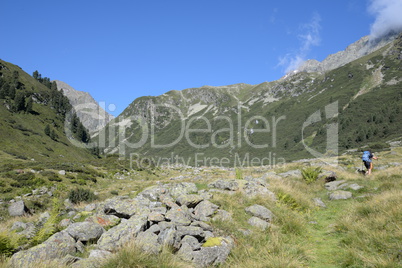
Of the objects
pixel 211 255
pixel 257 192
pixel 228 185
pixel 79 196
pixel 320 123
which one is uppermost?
pixel 320 123

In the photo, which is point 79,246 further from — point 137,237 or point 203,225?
point 203,225

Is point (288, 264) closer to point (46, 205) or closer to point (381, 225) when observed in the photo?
point (381, 225)

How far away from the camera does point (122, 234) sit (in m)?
5.71

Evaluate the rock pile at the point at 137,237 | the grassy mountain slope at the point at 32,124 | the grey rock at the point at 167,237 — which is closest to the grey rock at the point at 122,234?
the rock pile at the point at 137,237

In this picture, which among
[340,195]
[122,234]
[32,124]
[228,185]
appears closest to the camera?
[122,234]

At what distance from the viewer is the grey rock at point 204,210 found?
753cm

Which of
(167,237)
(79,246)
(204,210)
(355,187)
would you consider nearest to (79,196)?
(79,246)

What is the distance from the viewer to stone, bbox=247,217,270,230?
7.32 meters

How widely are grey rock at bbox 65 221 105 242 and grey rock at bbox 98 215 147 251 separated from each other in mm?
A: 457

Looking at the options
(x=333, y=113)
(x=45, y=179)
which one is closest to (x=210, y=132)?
(x=333, y=113)

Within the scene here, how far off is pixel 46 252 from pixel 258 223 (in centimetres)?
590

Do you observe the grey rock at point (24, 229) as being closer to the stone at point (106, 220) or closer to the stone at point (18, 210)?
the stone at point (106, 220)

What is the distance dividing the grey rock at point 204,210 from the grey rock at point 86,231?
9.68 feet

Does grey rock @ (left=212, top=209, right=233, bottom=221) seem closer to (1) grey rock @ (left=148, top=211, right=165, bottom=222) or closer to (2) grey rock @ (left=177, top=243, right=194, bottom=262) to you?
(1) grey rock @ (left=148, top=211, right=165, bottom=222)
